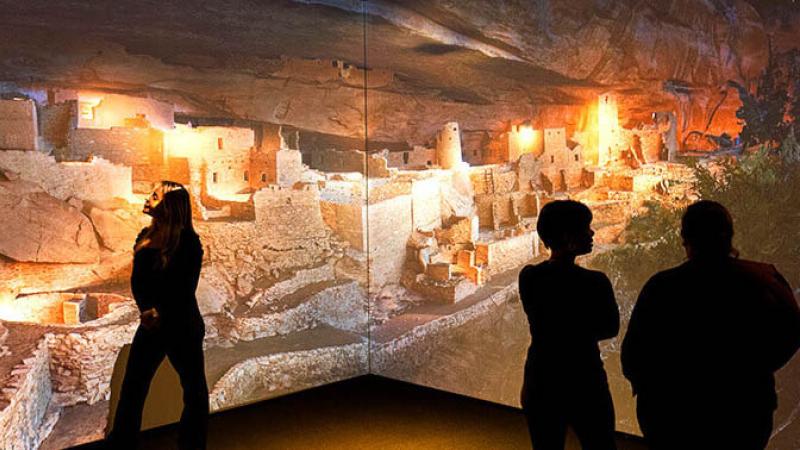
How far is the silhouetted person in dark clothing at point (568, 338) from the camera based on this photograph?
253 centimetres

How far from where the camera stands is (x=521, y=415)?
15.3ft

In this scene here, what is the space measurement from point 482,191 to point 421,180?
0.60 metres

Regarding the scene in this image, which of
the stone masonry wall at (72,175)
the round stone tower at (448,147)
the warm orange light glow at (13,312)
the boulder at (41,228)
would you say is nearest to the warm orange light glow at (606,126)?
the round stone tower at (448,147)

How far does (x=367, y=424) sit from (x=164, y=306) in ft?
6.00

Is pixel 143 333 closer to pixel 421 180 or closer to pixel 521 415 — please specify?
pixel 521 415

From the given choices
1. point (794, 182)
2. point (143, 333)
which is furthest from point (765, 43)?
point (143, 333)

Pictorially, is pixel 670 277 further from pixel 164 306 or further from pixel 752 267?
pixel 164 306

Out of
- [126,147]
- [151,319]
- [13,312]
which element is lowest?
[13,312]

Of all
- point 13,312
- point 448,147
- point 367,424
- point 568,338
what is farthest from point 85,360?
point 568,338

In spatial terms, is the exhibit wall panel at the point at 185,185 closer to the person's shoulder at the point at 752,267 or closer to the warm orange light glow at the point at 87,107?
the warm orange light glow at the point at 87,107

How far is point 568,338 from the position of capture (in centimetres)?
254

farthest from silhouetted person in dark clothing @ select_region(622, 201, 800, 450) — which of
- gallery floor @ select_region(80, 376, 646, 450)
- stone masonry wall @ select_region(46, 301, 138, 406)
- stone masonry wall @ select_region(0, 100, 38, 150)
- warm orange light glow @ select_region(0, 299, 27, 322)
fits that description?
stone masonry wall @ select_region(0, 100, 38, 150)

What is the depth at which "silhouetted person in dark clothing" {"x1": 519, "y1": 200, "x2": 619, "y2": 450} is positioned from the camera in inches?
99.4

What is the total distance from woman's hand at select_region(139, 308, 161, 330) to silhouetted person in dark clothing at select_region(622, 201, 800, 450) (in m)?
1.98
